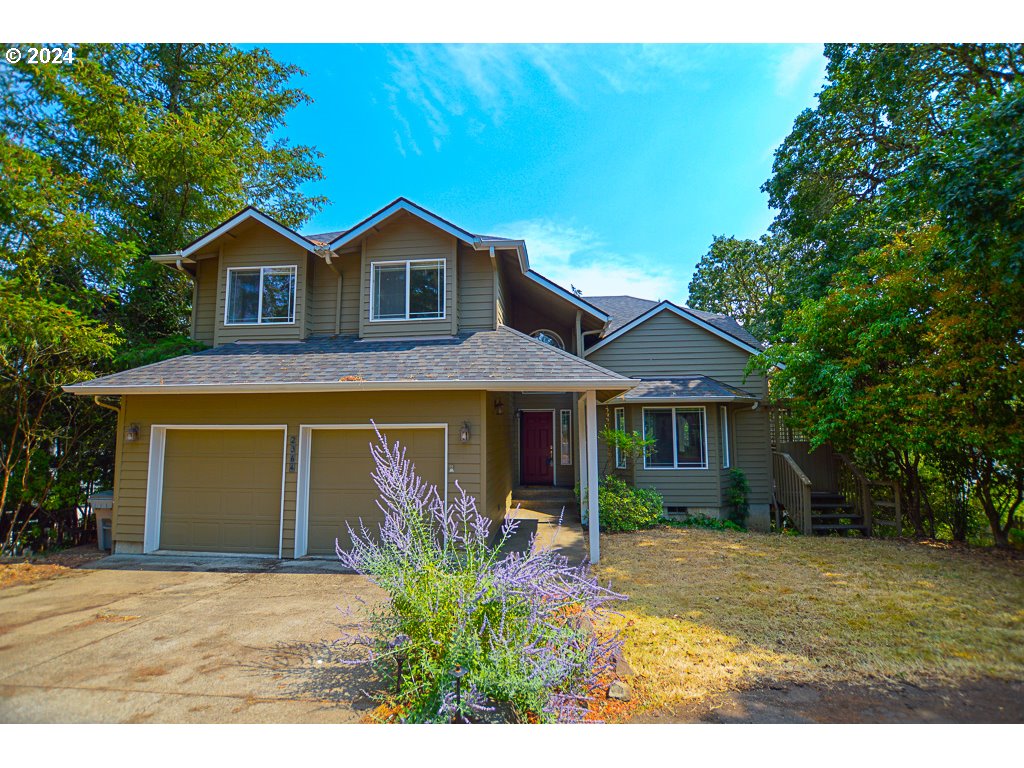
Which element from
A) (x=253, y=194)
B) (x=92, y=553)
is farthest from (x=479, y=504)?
(x=253, y=194)

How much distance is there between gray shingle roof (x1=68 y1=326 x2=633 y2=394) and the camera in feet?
22.9

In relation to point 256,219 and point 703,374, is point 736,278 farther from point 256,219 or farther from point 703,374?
point 256,219

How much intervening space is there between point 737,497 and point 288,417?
9.63m

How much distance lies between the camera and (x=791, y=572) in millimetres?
6777

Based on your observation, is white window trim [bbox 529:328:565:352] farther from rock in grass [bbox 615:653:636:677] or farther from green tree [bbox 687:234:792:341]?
green tree [bbox 687:234:792:341]

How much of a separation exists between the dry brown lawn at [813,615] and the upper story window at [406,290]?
18.2 ft

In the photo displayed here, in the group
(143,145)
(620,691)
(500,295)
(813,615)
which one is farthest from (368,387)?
(143,145)

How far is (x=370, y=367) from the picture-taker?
7.62 m

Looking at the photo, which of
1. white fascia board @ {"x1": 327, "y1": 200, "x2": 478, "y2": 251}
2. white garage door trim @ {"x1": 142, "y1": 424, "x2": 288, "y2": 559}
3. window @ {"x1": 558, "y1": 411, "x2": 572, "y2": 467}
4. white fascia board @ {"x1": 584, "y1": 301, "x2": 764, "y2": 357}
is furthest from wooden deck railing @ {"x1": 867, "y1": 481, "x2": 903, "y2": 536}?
white garage door trim @ {"x1": 142, "y1": 424, "x2": 288, "y2": 559}

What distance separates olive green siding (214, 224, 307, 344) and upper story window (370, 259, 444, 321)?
4.85 feet

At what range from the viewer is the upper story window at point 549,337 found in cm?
1332

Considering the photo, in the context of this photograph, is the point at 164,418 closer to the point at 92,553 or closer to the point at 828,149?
the point at 92,553
